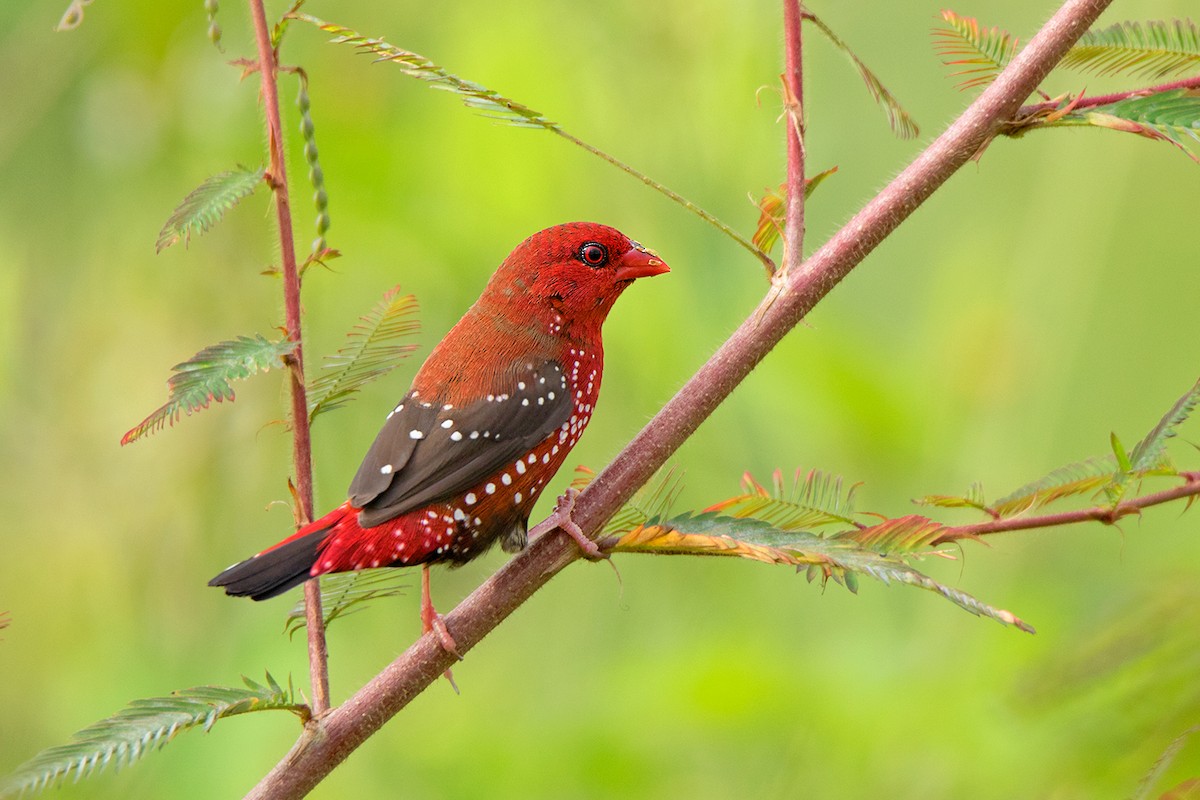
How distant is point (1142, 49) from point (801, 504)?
76 cm

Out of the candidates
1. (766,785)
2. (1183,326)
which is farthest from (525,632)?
(1183,326)

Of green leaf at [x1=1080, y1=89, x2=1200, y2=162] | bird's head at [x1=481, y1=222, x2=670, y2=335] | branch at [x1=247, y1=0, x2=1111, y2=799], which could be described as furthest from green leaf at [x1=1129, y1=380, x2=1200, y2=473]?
bird's head at [x1=481, y1=222, x2=670, y2=335]

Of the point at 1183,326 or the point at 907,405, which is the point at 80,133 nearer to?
the point at 907,405

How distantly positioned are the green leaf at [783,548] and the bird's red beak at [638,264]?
1.11 m

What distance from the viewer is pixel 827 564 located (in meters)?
1.43

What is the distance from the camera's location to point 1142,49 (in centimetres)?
170

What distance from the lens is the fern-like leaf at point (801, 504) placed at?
162 centimetres

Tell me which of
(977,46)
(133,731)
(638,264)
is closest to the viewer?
(133,731)

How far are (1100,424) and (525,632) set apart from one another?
2257 mm

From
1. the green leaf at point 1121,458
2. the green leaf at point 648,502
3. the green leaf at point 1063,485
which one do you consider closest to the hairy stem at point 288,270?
the green leaf at point 648,502

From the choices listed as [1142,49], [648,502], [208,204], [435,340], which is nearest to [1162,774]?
[648,502]

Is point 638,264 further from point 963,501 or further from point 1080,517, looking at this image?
point 1080,517

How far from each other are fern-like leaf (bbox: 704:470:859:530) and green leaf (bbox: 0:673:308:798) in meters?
0.60

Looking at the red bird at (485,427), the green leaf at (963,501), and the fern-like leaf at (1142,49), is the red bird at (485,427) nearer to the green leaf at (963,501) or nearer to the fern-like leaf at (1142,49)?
the green leaf at (963,501)
